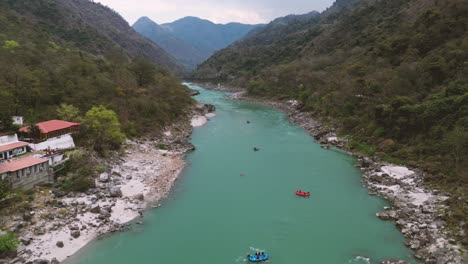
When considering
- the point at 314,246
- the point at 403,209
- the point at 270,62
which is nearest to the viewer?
the point at 314,246

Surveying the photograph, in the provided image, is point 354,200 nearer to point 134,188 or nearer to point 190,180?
point 190,180

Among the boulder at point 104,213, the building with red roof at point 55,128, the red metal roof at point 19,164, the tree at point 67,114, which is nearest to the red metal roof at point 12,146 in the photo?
the red metal roof at point 19,164

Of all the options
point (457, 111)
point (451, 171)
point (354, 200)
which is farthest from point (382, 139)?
point (354, 200)

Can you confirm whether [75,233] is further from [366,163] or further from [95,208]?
[366,163]

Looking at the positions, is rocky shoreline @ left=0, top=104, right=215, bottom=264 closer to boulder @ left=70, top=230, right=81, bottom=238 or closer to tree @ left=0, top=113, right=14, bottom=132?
boulder @ left=70, top=230, right=81, bottom=238

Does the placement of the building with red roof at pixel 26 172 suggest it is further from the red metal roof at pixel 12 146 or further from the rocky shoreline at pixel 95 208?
the red metal roof at pixel 12 146

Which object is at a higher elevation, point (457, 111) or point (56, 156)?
point (457, 111)
